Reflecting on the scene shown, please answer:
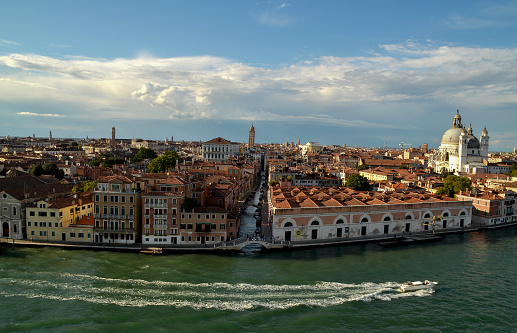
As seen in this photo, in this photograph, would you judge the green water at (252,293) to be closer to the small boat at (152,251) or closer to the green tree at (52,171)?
the small boat at (152,251)

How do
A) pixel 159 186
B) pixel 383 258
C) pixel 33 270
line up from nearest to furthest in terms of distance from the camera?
pixel 33 270 → pixel 383 258 → pixel 159 186

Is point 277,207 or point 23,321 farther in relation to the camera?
point 277,207

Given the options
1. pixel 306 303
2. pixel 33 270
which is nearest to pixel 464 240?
pixel 306 303

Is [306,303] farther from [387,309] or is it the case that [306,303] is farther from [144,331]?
[144,331]

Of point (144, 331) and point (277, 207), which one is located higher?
point (277, 207)

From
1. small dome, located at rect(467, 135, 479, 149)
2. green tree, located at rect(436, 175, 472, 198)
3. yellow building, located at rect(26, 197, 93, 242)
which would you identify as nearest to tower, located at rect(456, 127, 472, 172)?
small dome, located at rect(467, 135, 479, 149)

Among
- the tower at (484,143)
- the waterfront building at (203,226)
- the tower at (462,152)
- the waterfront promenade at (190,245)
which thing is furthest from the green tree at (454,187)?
the tower at (484,143)

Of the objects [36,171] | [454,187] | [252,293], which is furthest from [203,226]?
[454,187]

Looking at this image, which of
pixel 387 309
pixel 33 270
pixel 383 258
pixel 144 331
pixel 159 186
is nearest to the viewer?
pixel 144 331
